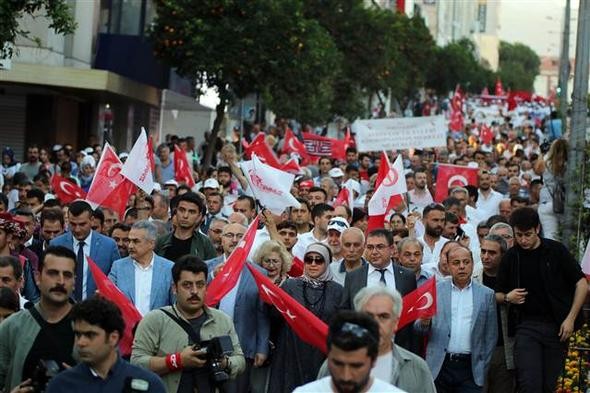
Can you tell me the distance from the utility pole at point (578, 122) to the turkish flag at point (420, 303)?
16.1ft

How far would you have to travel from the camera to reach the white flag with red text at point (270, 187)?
15.6 metres

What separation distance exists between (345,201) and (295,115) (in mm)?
29142

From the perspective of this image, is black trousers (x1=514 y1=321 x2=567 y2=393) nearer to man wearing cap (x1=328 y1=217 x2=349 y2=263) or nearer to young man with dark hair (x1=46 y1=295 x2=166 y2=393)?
man wearing cap (x1=328 y1=217 x2=349 y2=263)

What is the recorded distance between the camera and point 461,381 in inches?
453

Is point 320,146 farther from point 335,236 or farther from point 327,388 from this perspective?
point 327,388

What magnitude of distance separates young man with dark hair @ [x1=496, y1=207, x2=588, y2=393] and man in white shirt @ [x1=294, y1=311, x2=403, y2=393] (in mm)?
4953

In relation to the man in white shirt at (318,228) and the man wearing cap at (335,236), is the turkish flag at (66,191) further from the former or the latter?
the man wearing cap at (335,236)

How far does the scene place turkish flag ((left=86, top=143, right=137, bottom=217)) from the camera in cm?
1638

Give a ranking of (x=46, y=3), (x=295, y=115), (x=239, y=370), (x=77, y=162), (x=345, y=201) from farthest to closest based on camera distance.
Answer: (x=295, y=115) → (x=77, y=162) → (x=46, y=3) → (x=345, y=201) → (x=239, y=370)

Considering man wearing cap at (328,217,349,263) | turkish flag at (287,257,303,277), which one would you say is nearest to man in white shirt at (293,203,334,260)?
man wearing cap at (328,217,349,263)

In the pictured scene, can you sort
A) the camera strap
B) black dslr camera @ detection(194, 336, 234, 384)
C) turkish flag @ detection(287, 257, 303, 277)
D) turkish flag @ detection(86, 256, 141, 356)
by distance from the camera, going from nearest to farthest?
black dslr camera @ detection(194, 336, 234, 384) → the camera strap → turkish flag @ detection(86, 256, 141, 356) → turkish flag @ detection(287, 257, 303, 277)

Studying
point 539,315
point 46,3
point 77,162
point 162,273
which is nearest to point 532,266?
point 539,315

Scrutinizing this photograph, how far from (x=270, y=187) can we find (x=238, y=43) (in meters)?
21.4

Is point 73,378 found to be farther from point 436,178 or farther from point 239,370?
point 436,178
